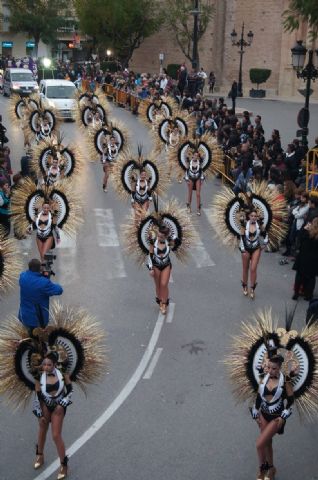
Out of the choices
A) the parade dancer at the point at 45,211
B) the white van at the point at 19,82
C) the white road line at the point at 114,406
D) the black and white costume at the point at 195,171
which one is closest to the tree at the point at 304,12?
the black and white costume at the point at 195,171

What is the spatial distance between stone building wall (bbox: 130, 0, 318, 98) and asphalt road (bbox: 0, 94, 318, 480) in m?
36.3

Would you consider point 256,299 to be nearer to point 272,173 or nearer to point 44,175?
point 272,173

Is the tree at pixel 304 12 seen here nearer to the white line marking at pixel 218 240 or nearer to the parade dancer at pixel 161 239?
the white line marking at pixel 218 240

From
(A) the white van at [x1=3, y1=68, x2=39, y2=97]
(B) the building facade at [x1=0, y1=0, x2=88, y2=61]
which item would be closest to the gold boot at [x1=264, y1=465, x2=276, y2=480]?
(A) the white van at [x1=3, y1=68, x2=39, y2=97]

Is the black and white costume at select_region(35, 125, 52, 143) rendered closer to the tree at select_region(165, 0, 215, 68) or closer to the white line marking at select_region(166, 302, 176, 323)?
the white line marking at select_region(166, 302, 176, 323)

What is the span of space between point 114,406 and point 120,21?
48.0 metres

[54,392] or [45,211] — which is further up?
[45,211]

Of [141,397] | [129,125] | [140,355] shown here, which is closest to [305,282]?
[140,355]

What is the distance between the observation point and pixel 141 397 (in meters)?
8.88

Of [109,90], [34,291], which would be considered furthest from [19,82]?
[34,291]

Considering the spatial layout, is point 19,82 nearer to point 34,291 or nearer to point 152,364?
point 152,364

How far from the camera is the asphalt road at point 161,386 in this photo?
7520 millimetres

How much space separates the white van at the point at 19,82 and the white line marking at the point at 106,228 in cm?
2239

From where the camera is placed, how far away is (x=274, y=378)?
271 inches
